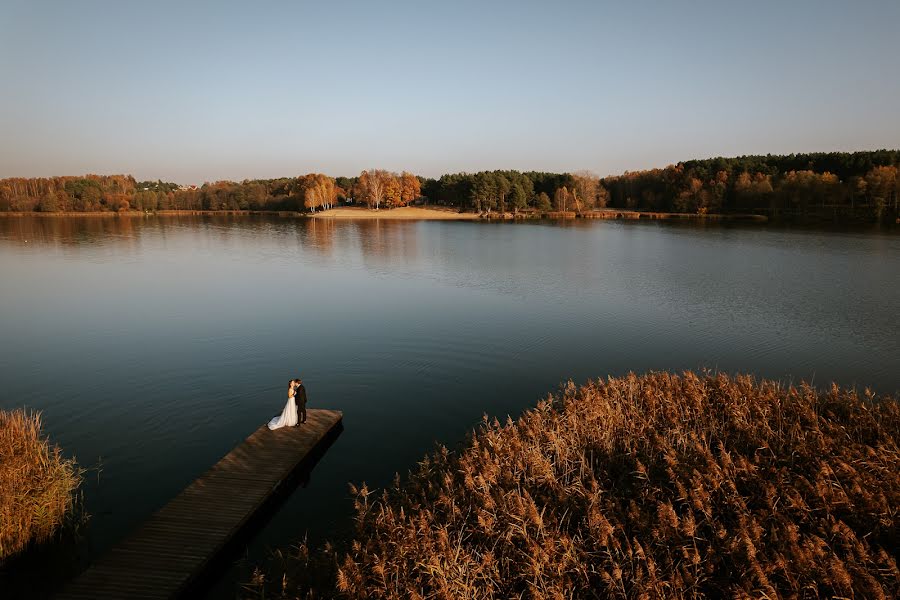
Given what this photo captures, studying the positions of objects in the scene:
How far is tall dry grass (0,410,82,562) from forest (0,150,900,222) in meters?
107

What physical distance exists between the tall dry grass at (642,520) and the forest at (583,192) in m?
98.1

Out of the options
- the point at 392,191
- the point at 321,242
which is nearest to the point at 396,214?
the point at 392,191

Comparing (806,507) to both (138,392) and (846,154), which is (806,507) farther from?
(846,154)

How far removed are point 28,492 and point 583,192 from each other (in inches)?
5139

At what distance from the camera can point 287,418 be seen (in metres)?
12.2

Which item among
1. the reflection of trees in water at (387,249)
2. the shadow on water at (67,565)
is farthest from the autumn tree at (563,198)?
the shadow on water at (67,565)

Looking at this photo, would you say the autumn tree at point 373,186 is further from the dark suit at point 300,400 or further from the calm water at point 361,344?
the dark suit at point 300,400

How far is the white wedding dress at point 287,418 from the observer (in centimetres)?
1219

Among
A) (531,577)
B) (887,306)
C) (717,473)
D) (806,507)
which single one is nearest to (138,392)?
(531,577)

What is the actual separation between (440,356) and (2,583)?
12826 millimetres

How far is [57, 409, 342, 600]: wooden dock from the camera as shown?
23.6 feet

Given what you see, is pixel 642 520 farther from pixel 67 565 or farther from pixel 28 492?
pixel 28 492

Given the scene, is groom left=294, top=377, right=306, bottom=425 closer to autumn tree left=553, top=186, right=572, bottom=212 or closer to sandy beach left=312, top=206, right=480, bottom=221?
sandy beach left=312, top=206, right=480, bottom=221

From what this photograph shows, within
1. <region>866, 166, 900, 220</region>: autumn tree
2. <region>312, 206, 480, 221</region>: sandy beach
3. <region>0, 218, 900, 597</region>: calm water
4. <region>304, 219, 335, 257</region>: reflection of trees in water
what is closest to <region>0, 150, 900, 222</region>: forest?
<region>866, 166, 900, 220</region>: autumn tree
